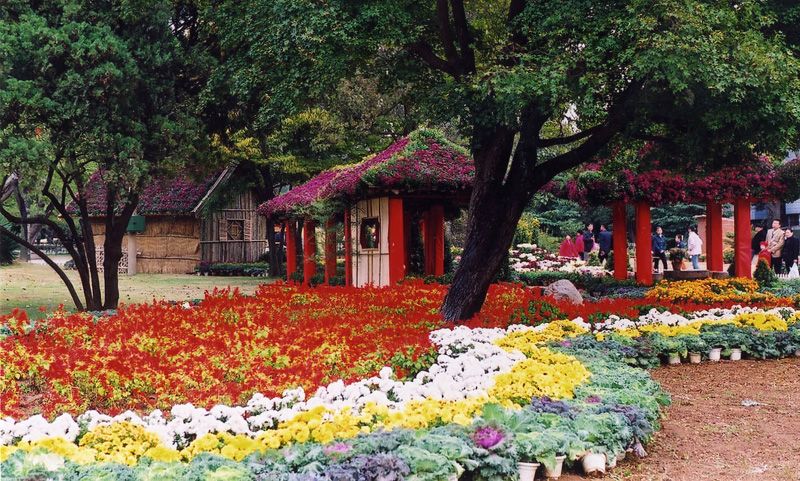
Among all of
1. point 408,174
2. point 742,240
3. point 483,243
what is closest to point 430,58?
point 483,243

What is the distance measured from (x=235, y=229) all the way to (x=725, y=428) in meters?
31.6

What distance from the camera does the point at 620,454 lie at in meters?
5.78

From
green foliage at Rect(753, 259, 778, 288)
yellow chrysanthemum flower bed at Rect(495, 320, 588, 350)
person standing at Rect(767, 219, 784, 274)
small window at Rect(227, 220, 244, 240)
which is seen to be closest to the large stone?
yellow chrysanthemum flower bed at Rect(495, 320, 588, 350)

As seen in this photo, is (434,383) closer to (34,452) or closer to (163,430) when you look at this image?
(163,430)

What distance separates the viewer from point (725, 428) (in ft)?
22.8

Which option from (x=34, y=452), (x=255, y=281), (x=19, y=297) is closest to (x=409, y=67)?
(x=34, y=452)

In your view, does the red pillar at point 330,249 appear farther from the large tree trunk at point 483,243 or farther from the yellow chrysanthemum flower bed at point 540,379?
the yellow chrysanthemum flower bed at point 540,379

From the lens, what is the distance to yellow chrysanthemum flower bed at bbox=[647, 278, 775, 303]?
46.3 ft

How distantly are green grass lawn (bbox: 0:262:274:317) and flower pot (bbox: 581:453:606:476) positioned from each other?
1387 cm

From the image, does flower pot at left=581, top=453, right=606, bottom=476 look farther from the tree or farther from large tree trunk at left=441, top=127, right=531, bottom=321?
the tree

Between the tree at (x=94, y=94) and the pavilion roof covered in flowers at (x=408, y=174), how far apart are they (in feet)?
14.2

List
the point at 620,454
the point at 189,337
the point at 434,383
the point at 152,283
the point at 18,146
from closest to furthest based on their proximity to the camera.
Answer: the point at 620,454, the point at 434,383, the point at 189,337, the point at 18,146, the point at 152,283

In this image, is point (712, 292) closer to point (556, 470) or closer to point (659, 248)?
point (556, 470)

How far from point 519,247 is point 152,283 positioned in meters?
15.4
